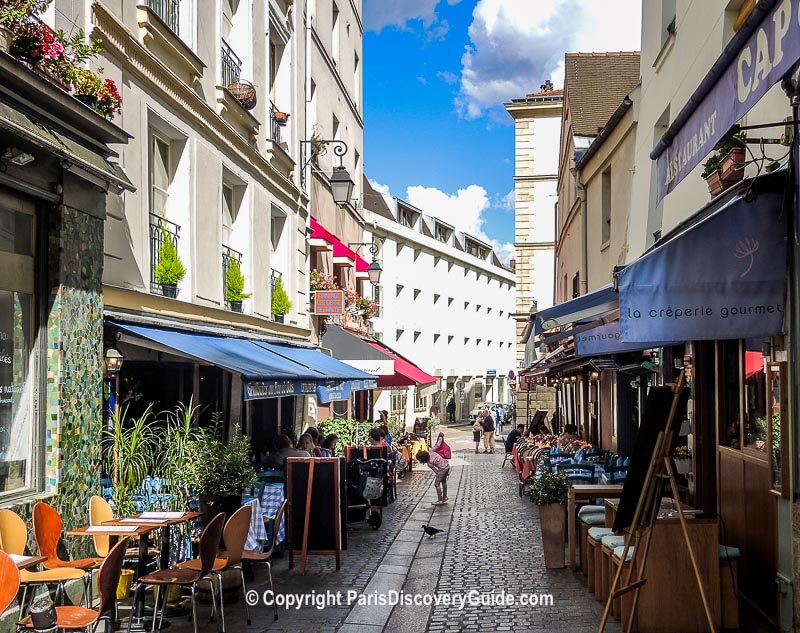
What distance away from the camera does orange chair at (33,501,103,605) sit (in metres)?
7.27

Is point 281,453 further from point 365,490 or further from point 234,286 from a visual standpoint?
point 234,286

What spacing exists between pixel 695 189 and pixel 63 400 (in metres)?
6.91

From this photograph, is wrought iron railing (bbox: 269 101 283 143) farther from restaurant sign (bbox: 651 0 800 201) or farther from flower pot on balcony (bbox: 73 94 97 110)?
restaurant sign (bbox: 651 0 800 201)

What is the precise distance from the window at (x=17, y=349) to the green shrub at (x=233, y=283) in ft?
21.4

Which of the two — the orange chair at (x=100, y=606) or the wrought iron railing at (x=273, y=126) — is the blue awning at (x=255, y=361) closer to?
the orange chair at (x=100, y=606)

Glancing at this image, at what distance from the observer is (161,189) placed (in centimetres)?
1223

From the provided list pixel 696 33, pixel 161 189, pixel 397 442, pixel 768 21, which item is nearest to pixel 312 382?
pixel 161 189

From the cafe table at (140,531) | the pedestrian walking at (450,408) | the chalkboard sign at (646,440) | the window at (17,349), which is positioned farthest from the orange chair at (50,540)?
the pedestrian walking at (450,408)

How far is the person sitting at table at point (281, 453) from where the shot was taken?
41.1 feet

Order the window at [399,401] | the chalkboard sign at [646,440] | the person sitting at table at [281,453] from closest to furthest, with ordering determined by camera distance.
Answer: the chalkboard sign at [646,440]
the person sitting at table at [281,453]
the window at [399,401]

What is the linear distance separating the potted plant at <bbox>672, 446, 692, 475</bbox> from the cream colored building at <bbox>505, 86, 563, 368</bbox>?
28.3 metres

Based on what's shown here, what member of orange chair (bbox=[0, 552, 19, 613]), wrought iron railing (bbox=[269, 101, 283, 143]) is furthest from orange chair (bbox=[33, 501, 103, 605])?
wrought iron railing (bbox=[269, 101, 283, 143])

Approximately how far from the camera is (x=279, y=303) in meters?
17.3

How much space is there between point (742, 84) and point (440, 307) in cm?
5010
